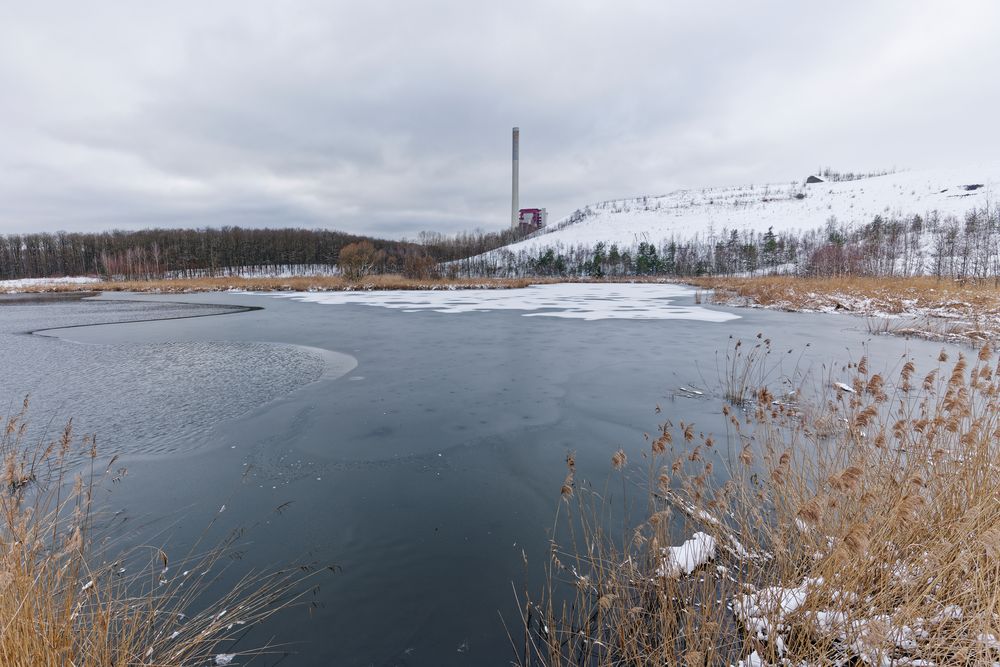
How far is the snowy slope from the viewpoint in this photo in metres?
77.4

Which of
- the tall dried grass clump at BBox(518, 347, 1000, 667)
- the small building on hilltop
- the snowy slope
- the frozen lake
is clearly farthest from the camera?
the small building on hilltop

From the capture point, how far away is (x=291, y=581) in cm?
303

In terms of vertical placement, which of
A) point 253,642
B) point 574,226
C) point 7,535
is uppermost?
point 574,226

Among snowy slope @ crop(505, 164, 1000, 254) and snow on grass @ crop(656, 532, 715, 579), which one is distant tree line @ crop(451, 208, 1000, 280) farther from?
snow on grass @ crop(656, 532, 715, 579)

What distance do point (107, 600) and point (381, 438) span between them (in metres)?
2.98

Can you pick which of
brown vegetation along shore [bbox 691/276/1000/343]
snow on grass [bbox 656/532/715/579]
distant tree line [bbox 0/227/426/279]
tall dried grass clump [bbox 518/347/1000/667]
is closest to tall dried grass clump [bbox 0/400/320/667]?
tall dried grass clump [bbox 518/347/1000/667]

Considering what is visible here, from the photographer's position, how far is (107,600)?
2695 mm

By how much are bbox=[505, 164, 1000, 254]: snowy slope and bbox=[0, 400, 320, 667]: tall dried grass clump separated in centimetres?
9095

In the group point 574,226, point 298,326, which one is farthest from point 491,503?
point 574,226

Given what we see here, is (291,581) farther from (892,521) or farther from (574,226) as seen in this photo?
(574,226)

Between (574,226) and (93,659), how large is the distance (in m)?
117

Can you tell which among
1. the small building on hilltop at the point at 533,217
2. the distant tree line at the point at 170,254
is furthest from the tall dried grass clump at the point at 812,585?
the small building on hilltop at the point at 533,217

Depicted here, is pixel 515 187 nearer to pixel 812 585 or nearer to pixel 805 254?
pixel 805 254

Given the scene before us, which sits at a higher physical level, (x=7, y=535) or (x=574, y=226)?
(x=574, y=226)
